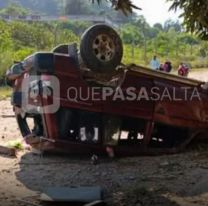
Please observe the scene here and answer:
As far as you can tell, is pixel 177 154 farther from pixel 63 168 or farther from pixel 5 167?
pixel 5 167

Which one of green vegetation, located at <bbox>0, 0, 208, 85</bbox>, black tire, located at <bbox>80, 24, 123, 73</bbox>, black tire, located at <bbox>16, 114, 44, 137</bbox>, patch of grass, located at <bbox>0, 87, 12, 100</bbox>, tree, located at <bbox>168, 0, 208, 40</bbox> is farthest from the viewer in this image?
green vegetation, located at <bbox>0, 0, 208, 85</bbox>

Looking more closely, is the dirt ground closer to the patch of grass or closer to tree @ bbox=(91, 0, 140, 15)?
tree @ bbox=(91, 0, 140, 15)

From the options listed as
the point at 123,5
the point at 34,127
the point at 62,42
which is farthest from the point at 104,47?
the point at 62,42

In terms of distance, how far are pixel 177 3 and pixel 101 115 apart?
7.61 feet

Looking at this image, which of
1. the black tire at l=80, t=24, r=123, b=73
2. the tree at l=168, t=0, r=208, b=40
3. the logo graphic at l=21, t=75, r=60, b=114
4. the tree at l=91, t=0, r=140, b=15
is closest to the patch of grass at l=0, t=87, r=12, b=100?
the tree at l=168, t=0, r=208, b=40

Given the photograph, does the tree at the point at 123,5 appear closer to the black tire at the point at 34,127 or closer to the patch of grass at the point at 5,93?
the black tire at the point at 34,127

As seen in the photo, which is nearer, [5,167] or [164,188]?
[164,188]

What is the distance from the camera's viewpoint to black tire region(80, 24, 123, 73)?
757 cm

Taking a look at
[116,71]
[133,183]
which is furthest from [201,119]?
[133,183]

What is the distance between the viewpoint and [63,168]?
7.49 meters

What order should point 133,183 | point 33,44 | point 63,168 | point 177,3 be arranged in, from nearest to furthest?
point 133,183, point 63,168, point 177,3, point 33,44

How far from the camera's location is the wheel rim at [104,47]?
7661 millimetres

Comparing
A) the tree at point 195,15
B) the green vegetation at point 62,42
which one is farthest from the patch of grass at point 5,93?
the tree at point 195,15

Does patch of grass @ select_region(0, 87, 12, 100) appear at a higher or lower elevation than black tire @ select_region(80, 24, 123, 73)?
lower
